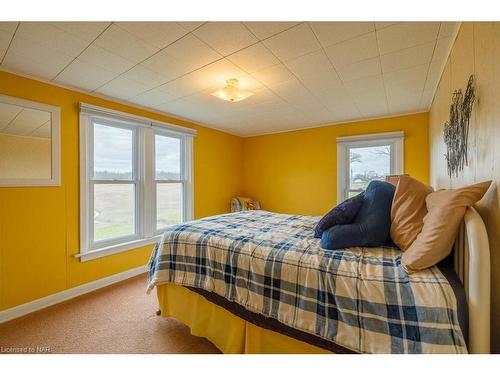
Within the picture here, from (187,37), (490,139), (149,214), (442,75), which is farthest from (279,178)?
(490,139)

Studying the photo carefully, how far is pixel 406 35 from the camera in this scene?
59.3 inches

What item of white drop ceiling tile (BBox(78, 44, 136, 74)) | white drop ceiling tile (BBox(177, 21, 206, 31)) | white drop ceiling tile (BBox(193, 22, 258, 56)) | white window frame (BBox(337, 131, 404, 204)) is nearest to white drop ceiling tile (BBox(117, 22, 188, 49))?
white drop ceiling tile (BBox(177, 21, 206, 31))

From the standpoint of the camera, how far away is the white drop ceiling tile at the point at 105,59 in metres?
1.69

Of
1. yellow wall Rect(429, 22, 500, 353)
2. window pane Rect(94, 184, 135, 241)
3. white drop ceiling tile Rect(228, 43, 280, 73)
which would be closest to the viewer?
yellow wall Rect(429, 22, 500, 353)

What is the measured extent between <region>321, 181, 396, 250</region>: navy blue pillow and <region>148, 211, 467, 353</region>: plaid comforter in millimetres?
58

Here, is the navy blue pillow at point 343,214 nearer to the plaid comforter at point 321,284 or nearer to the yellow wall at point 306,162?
the plaid comforter at point 321,284

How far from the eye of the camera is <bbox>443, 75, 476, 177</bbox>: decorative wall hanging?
50.3 inches

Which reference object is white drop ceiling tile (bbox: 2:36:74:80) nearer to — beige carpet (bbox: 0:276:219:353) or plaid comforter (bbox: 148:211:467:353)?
plaid comforter (bbox: 148:211:467:353)

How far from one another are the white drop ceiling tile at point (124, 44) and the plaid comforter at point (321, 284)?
4.78 feet

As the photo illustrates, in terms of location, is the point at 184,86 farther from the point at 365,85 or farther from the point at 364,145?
the point at 364,145

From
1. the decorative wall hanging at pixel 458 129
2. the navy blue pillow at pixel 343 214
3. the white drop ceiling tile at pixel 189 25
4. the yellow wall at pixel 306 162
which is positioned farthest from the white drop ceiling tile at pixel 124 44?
the yellow wall at pixel 306 162

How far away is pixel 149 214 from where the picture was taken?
315 cm

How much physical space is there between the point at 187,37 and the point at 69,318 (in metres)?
2.59

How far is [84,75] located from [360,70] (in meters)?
2.60
